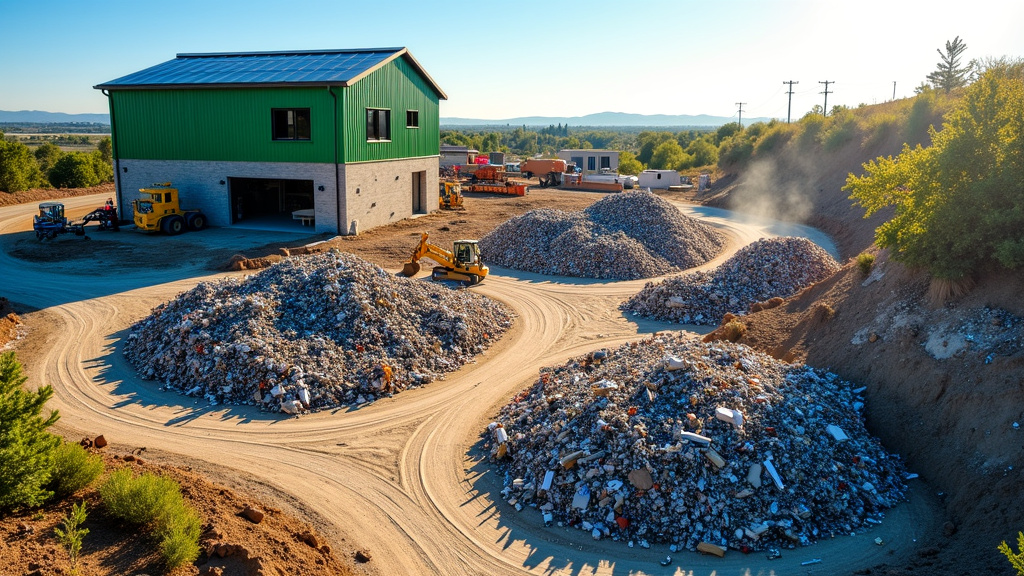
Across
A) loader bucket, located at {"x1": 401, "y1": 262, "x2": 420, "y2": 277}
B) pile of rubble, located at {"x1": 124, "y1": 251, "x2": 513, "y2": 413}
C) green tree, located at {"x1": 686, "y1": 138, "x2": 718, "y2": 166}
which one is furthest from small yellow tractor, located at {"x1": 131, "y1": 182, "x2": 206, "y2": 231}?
green tree, located at {"x1": 686, "y1": 138, "x2": 718, "y2": 166}

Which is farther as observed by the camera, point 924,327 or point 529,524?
point 924,327

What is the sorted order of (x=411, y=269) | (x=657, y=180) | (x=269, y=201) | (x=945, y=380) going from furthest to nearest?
(x=657, y=180), (x=269, y=201), (x=411, y=269), (x=945, y=380)

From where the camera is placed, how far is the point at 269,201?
3694 cm

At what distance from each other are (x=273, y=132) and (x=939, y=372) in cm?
2745

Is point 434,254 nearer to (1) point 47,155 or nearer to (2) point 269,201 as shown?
(2) point 269,201

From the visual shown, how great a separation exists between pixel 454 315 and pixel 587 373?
468 cm

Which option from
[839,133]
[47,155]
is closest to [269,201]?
[839,133]

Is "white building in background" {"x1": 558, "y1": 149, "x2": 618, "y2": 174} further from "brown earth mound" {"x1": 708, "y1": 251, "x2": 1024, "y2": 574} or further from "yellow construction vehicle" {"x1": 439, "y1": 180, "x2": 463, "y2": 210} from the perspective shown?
"brown earth mound" {"x1": 708, "y1": 251, "x2": 1024, "y2": 574}

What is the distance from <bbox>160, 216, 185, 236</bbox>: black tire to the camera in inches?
1182

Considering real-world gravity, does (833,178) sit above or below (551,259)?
above

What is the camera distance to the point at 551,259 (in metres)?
25.9

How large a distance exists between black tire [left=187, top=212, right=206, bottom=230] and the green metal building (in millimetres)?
737

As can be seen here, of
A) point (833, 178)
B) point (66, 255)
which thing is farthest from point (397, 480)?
point (833, 178)

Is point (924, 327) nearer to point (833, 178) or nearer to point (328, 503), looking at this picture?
point (328, 503)
